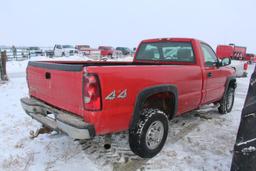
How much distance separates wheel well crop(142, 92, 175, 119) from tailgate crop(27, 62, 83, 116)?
4.20ft

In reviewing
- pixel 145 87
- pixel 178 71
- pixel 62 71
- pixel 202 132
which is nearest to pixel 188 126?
pixel 202 132

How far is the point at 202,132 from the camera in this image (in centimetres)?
429

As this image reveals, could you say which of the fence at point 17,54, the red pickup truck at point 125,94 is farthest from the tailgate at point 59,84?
the fence at point 17,54

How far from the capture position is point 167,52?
455cm

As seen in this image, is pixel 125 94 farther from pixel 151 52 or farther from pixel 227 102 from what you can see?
pixel 227 102

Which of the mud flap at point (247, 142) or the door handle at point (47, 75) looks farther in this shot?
Answer: the door handle at point (47, 75)

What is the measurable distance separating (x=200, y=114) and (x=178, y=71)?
8.17 ft

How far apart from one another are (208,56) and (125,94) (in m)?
2.80

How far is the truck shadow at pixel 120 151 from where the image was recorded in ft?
9.84

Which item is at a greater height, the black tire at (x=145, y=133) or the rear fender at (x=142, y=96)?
the rear fender at (x=142, y=96)

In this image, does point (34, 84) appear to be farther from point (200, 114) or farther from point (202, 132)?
point (200, 114)

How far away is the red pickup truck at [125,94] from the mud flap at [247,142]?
122 centimetres

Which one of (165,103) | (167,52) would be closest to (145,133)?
(165,103)

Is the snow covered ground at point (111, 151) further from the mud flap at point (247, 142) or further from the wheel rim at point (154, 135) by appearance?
the mud flap at point (247, 142)
